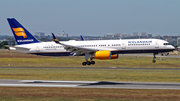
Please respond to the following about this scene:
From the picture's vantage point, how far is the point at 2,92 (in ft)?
75.3

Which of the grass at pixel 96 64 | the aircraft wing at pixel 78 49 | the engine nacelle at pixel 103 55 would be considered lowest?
the grass at pixel 96 64

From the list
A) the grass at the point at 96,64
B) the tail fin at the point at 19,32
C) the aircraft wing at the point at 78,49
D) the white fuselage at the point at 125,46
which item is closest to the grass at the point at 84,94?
the aircraft wing at the point at 78,49

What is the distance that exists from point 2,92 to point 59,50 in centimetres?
2486

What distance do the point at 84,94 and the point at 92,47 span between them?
24763mm

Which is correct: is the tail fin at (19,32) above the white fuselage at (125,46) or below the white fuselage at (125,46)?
above

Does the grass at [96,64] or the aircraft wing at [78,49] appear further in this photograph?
the grass at [96,64]

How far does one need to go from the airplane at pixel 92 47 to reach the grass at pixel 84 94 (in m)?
20.0

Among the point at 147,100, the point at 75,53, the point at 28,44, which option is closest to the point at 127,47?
the point at 75,53

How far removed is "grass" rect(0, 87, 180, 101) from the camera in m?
20.2

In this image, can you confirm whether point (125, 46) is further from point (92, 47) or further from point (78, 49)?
point (78, 49)

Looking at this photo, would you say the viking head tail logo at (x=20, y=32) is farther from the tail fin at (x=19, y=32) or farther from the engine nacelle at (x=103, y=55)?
the engine nacelle at (x=103, y=55)

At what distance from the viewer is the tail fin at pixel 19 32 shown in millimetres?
48688

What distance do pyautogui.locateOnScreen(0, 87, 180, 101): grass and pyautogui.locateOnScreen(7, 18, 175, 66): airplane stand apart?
20048 millimetres

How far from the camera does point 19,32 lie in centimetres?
4881
